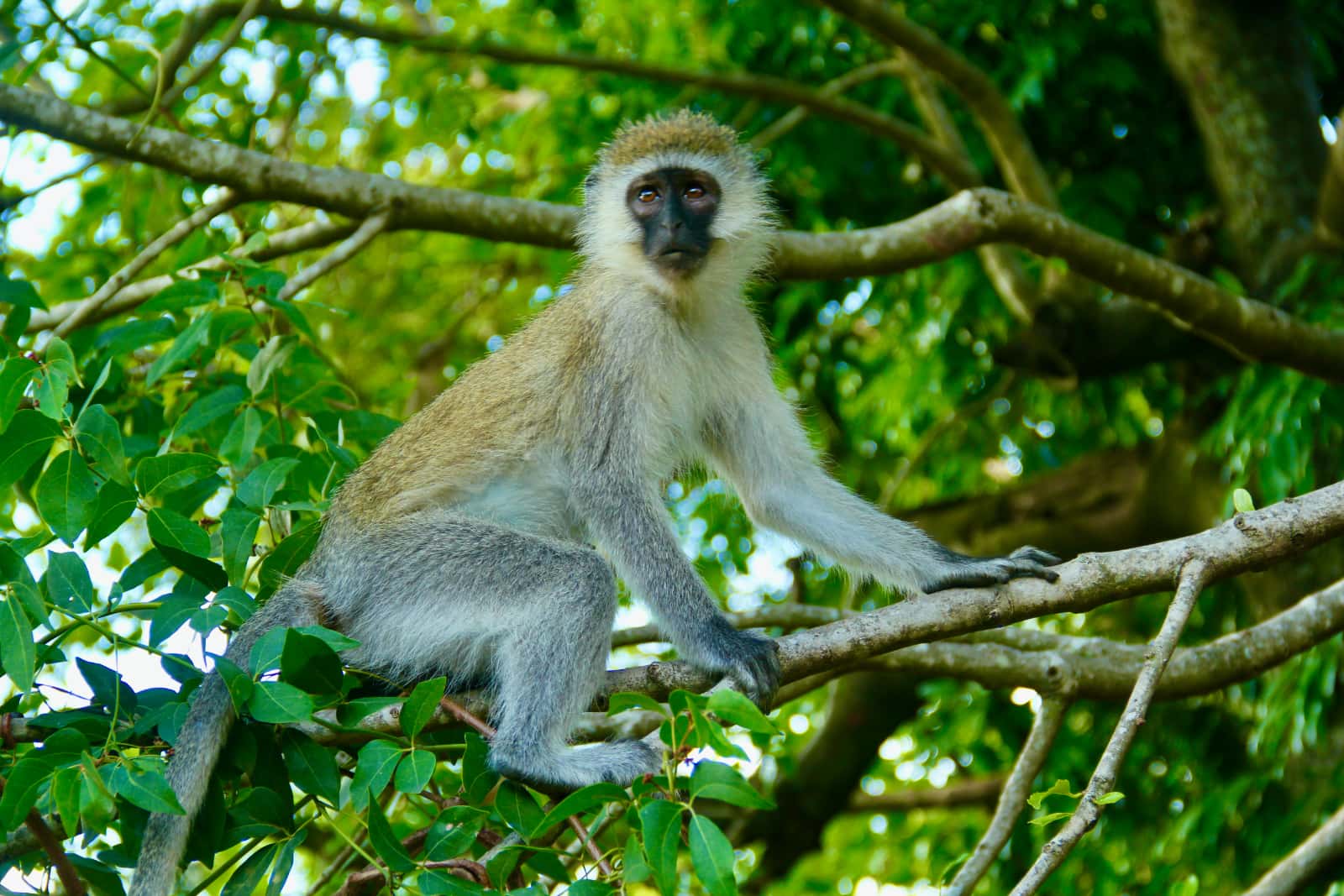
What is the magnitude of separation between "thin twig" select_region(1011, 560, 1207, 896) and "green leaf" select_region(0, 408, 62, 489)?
9.60 ft

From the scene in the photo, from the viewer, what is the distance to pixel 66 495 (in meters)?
3.93

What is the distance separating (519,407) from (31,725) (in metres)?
2.33

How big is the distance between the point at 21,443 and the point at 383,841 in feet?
5.24

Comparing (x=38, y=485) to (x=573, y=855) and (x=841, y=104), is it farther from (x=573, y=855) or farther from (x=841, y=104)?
(x=841, y=104)

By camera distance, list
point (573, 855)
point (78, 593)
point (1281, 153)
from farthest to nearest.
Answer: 1. point (1281, 153)
2. point (78, 593)
3. point (573, 855)

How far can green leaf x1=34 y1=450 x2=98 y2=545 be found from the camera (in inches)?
153

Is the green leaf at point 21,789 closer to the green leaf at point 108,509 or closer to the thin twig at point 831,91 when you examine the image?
the green leaf at point 108,509

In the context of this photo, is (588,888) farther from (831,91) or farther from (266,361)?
(831,91)

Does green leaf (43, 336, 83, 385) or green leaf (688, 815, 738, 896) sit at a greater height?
green leaf (43, 336, 83, 385)

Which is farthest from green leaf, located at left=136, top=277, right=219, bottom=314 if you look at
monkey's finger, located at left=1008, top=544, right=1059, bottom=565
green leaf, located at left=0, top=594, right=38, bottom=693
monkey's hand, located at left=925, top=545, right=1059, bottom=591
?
monkey's finger, located at left=1008, top=544, right=1059, bottom=565

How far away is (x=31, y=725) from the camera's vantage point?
3.98 metres

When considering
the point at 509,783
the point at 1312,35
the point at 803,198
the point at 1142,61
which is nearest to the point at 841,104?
the point at 803,198

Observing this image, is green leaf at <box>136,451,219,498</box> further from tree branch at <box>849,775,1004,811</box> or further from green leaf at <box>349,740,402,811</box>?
tree branch at <box>849,775,1004,811</box>

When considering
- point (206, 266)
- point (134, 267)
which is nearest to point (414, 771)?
point (206, 266)
